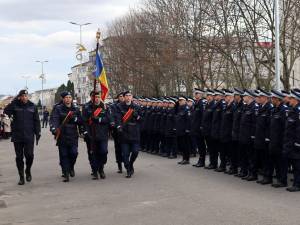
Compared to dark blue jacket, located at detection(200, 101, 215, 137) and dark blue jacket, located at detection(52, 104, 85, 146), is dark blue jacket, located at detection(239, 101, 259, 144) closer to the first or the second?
dark blue jacket, located at detection(200, 101, 215, 137)

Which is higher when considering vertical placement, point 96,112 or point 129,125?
point 96,112

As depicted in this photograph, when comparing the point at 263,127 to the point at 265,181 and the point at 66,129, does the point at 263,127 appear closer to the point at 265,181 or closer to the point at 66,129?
the point at 265,181

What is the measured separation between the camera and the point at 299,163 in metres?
10.2

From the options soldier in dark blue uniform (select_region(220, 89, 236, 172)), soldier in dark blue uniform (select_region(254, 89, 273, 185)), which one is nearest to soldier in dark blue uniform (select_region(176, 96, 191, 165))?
soldier in dark blue uniform (select_region(220, 89, 236, 172))

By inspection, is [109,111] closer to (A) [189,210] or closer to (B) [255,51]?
(A) [189,210]

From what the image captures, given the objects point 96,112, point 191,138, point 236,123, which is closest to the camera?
point 236,123

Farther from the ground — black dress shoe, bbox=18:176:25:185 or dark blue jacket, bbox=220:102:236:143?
dark blue jacket, bbox=220:102:236:143

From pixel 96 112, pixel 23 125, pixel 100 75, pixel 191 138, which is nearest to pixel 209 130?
pixel 191 138

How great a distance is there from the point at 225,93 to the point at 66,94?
154 inches

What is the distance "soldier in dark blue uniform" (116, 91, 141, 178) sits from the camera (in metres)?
12.8

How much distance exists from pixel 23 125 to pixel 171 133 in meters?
5.92

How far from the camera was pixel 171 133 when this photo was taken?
1697 centimetres

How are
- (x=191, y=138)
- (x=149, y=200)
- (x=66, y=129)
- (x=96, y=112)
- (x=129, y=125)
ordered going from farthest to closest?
(x=191, y=138), (x=129, y=125), (x=96, y=112), (x=66, y=129), (x=149, y=200)

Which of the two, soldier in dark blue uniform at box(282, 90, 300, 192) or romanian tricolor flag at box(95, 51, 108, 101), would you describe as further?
romanian tricolor flag at box(95, 51, 108, 101)
